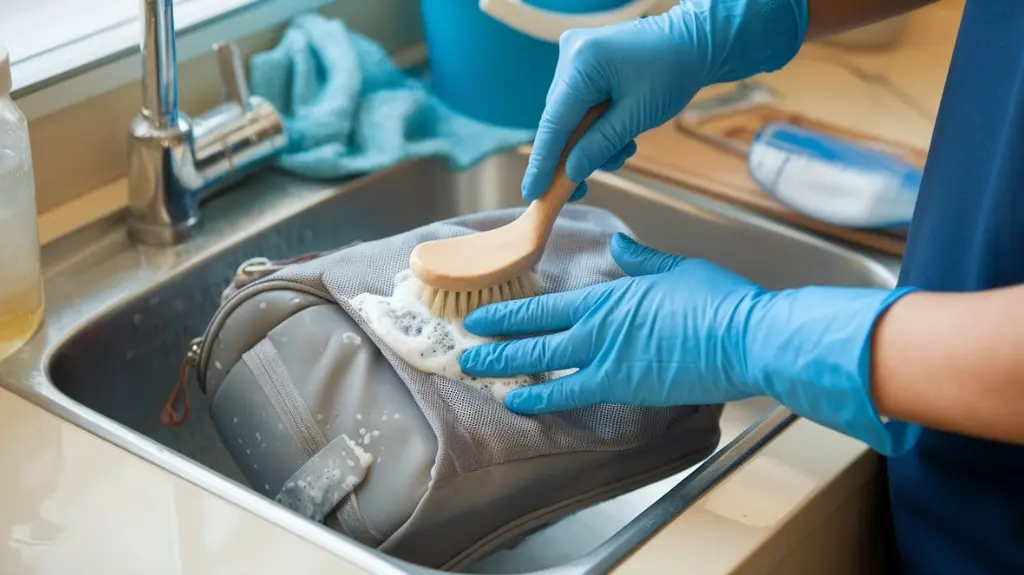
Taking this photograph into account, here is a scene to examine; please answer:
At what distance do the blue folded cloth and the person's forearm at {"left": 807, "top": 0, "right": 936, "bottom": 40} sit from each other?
1.16 ft

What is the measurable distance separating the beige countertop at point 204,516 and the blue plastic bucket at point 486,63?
0.51 meters

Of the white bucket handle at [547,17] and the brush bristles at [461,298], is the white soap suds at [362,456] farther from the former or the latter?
the white bucket handle at [547,17]

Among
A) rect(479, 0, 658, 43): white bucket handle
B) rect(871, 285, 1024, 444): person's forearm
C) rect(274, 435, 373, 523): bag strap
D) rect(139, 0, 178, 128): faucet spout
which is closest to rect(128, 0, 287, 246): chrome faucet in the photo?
rect(139, 0, 178, 128): faucet spout

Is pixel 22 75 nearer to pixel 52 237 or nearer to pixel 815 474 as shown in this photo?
pixel 52 237

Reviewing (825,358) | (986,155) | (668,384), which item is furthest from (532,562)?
(986,155)

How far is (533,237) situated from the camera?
2.52 feet

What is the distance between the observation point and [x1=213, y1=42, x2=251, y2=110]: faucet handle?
1.01 metres

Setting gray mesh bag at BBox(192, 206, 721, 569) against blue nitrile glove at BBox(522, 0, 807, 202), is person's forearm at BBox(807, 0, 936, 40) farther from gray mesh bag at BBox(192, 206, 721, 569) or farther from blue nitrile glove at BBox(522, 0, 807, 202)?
gray mesh bag at BBox(192, 206, 721, 569)

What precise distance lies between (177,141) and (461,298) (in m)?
0.33

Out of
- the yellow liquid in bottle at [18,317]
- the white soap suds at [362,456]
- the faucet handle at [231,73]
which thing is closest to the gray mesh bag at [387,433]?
the white soap suds at [362,456]

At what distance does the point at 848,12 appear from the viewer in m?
0.88

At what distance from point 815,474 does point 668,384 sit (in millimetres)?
123

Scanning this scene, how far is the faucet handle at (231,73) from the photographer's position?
1.01 metres

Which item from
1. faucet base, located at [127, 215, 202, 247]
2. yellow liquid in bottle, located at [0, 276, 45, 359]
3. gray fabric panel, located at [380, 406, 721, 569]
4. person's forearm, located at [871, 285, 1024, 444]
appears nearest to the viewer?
person's forearm, located at [871, 285, 1024, 444]
